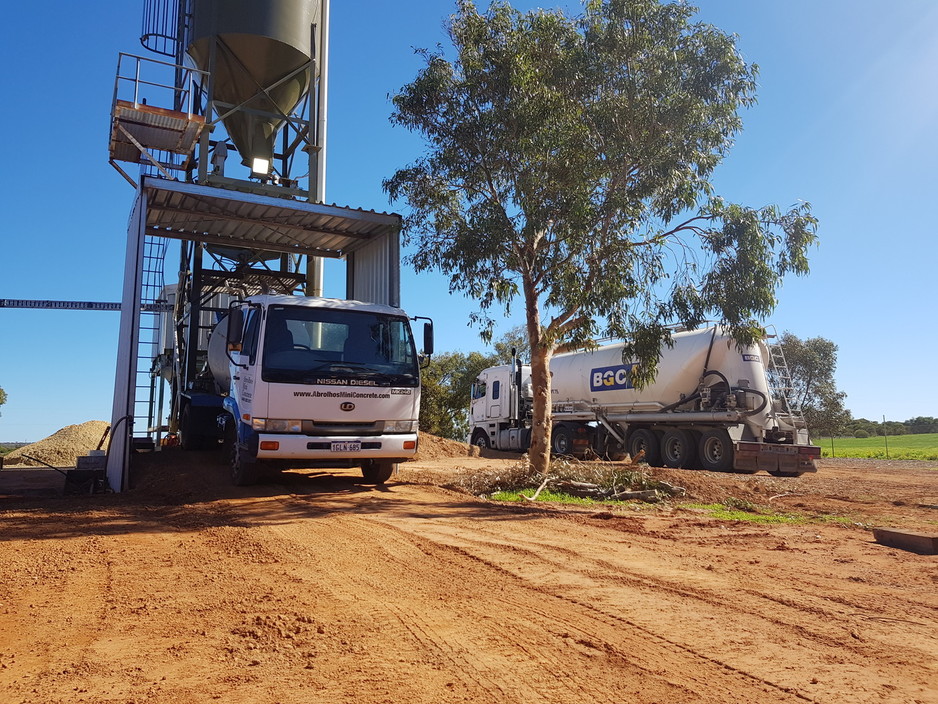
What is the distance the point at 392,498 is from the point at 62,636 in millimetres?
5833

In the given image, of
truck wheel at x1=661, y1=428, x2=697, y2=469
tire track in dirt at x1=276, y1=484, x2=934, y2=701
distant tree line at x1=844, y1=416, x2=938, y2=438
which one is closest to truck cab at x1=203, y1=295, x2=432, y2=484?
tire track in dirt at x1=276, y1=484, x2=934, y2=701

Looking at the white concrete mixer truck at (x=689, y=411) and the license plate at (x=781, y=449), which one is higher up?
the white concrete mixer truck at (x=689, y=411)

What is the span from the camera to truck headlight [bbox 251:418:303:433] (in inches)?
341

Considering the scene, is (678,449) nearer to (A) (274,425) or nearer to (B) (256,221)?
(B) (256,221)

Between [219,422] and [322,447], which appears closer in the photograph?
[322,447]

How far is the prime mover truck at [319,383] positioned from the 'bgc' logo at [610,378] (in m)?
11.3

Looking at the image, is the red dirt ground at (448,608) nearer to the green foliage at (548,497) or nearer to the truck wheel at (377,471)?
the green foliage at (548,497)

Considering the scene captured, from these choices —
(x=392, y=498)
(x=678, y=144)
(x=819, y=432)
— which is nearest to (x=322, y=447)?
(x=392, y=498)

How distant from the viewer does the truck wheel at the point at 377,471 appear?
10367 mm

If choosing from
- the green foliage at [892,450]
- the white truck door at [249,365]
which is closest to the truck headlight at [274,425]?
the white truck door at [249,365]

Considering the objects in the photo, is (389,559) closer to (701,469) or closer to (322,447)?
(322,447)

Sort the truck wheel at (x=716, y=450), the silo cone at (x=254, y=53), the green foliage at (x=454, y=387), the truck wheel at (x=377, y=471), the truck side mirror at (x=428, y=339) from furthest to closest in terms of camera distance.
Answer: the green foliage at (x=454, y=387) → the truck wheel at (x=716, y=450) → the silo cone at (x=254, y=53) → the truck wheel at (x=377, y=471) → the truck side mirror at (x=428, y=339)

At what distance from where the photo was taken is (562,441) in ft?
73.8

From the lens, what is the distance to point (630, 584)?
4.98m
